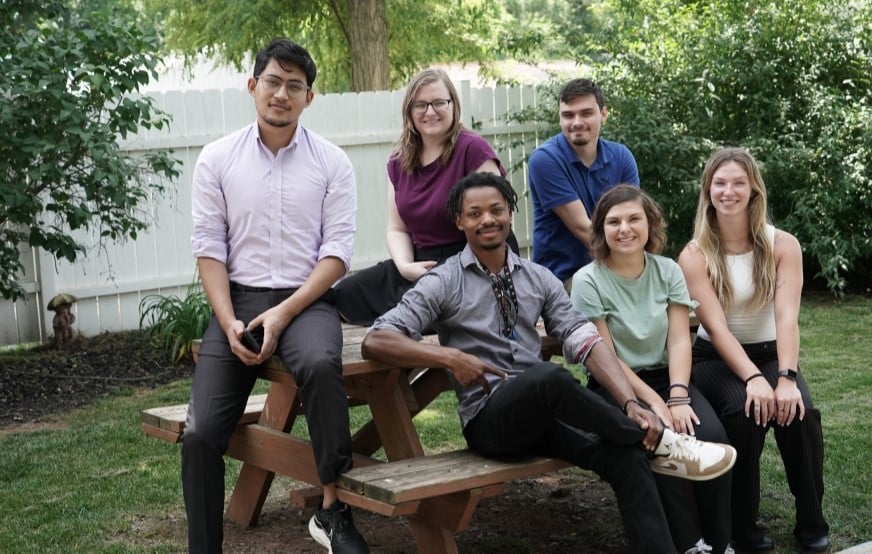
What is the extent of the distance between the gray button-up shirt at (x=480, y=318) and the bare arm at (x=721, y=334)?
57 cm

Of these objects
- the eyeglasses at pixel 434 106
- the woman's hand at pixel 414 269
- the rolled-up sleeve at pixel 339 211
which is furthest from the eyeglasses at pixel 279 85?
the woman's hand at pixel 414 269

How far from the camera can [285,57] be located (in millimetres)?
4371

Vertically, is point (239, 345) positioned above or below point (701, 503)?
above

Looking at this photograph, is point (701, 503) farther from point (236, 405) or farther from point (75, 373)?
point (75, 373)

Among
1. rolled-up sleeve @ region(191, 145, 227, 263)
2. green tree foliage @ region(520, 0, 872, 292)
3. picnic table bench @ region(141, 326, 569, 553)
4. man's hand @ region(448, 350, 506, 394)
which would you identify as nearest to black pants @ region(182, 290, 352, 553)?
picnic table bench @ region(141, 326, 569, 553)

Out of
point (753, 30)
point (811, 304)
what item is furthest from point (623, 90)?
point (811, 304)

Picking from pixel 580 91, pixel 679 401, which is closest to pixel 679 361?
pixel 679 401

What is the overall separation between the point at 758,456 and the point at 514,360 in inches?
40.6

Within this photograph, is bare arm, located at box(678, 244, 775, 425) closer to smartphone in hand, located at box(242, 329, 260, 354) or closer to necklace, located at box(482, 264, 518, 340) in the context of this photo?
necklace, located at box(482, 264, 518, 340)

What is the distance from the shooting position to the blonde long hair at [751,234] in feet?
15.5

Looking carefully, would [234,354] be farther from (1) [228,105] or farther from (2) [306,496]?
(1) [228,105]

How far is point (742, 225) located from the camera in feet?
15.8

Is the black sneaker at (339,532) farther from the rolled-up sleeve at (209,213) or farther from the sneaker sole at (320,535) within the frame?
the rolled-up sleeve at (209,213)

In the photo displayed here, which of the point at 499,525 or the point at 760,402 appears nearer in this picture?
the point at 760,402
